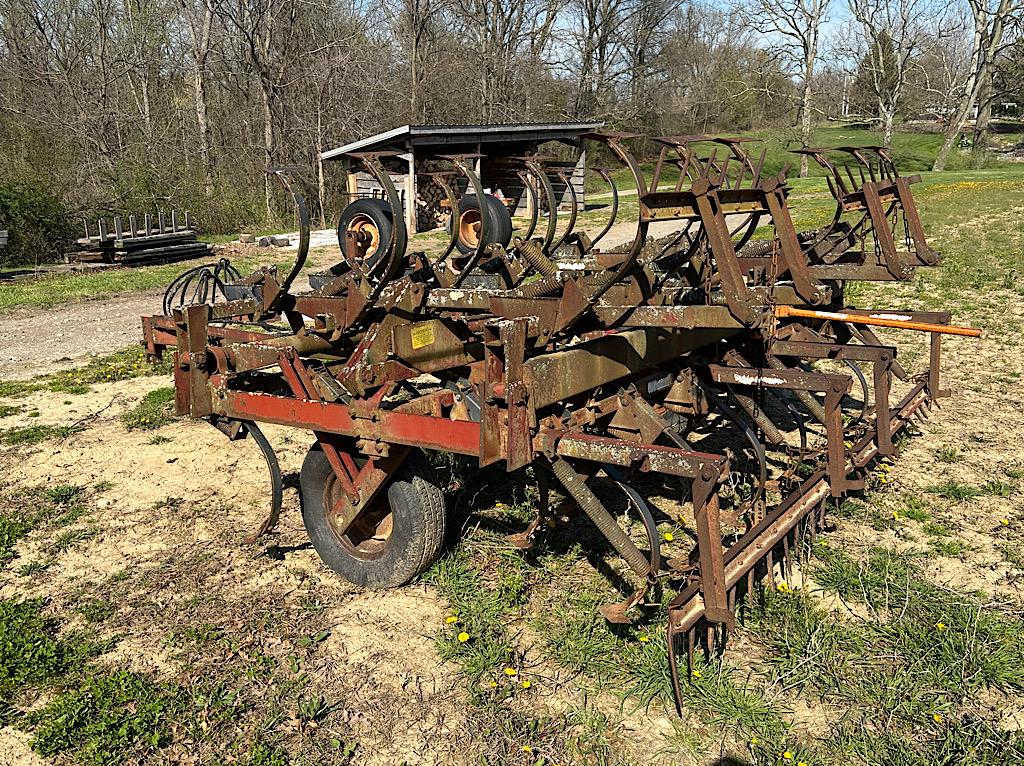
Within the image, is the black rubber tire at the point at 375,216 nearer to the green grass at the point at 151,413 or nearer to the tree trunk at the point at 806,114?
the green grass at the point at 151,413

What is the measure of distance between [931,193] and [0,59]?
2678 cm

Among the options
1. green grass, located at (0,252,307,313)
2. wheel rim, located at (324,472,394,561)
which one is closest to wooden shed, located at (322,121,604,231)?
green grass, located at (0,252,307,313)

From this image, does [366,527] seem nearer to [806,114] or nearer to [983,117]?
[806,114]

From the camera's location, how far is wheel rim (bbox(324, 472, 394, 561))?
168 inches

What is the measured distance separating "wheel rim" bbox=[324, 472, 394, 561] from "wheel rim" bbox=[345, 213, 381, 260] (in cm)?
138

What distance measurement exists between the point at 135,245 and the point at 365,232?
1488cm

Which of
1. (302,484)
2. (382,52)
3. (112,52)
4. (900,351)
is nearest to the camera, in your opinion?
(302,484)

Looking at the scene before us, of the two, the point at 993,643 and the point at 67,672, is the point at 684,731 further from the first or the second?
the point at 67,672

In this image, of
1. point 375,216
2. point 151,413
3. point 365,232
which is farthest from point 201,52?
point 375,216

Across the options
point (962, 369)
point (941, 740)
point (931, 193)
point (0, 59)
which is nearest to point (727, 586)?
point (941, 740)

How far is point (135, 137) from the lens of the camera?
78.5 ft

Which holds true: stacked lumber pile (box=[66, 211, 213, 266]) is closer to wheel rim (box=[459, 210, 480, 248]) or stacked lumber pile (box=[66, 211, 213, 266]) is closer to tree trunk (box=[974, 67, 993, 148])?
wheel rim (box=[459, 210, 480, 248])

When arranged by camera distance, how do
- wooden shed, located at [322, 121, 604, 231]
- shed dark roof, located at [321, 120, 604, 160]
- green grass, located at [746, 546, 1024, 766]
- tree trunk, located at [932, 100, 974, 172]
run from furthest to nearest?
tree trunk, located at [932, 100, 974, 172]
wooden shed, located at [322, 121, 604, 231]
shed dark roof, located at [321, 120, 604, 160]
green grass, located at [746, 546, 1024, 766]

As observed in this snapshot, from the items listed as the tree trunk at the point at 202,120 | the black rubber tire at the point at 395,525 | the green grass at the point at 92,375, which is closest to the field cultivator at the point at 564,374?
the black rubber tire at the point at 395,525
